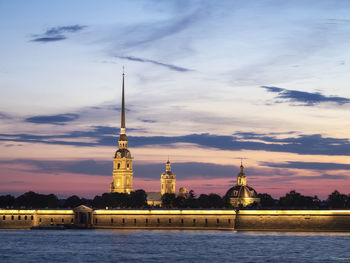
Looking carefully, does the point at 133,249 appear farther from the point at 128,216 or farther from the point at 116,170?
the point at 116,170

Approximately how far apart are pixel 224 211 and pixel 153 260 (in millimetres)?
52697

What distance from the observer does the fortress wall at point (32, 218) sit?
132125mm

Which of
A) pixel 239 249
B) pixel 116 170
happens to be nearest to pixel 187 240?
pixel 239 249

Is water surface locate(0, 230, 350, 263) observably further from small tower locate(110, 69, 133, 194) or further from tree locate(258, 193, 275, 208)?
small tower locate(110, 69, 133, 194)

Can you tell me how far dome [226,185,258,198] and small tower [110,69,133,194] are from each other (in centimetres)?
2983

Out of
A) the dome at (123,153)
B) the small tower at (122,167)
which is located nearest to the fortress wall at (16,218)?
the small tower at (122,167)

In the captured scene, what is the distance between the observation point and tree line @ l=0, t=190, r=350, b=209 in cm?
16412

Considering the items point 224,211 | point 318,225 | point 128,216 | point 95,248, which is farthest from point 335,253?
point 128,216

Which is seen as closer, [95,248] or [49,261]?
[49,261]

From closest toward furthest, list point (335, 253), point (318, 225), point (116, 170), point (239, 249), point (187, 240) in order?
point (335, 253) → point (239, 249) → point (187, 240) → point (318, 225) → point (116, 170)

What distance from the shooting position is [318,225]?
378 ft

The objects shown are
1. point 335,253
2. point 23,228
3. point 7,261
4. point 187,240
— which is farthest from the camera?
point 23,228

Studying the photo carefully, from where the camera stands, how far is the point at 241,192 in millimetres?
174125

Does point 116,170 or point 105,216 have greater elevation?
point 116,170
